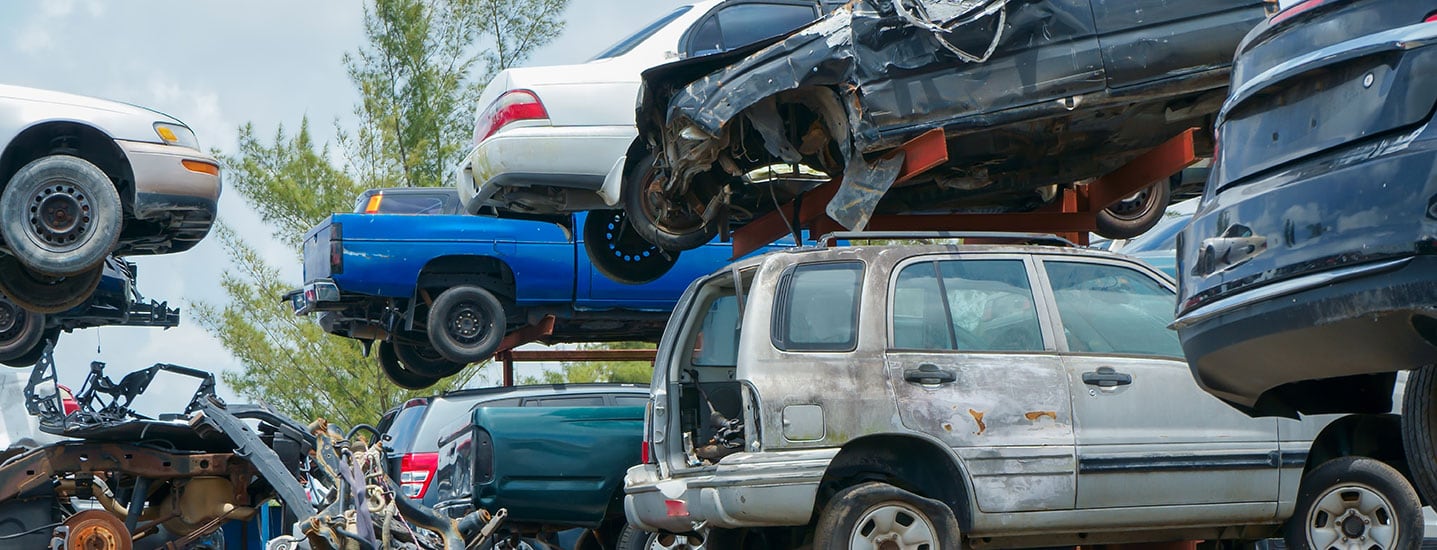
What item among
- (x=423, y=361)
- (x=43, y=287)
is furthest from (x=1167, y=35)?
(x=423, y=361)

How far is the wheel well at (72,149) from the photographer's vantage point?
1000 cm

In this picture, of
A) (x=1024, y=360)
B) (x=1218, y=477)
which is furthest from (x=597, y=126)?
(x=1218, y=477)

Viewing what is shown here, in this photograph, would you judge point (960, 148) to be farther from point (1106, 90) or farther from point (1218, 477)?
point (1218, 477)

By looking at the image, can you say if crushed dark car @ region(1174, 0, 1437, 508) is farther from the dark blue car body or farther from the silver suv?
the silver suv

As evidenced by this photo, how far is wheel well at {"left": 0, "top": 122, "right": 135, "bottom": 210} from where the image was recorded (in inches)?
394

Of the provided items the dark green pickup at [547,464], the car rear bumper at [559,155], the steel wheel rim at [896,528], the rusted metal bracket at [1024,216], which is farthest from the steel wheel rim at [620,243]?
the steel wheel rim at [896,528]

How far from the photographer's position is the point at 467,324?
13.2 metres

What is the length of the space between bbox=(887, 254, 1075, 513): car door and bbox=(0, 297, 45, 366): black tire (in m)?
9.40

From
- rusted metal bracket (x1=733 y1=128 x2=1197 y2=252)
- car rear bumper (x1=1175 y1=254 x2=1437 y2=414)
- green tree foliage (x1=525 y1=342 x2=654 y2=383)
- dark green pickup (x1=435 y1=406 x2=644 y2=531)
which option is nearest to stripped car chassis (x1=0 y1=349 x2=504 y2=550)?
dark green pickup (x1=435 y1=406 x2=644 y2=531)

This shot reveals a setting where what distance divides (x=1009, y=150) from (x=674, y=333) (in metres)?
2.38

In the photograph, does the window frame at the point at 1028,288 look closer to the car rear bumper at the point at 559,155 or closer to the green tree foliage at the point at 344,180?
the car rear bumper at the point at 559,155

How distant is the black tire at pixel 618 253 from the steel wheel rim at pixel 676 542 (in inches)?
131

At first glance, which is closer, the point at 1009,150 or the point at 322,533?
the point at 322,533

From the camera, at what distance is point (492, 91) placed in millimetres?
10492
